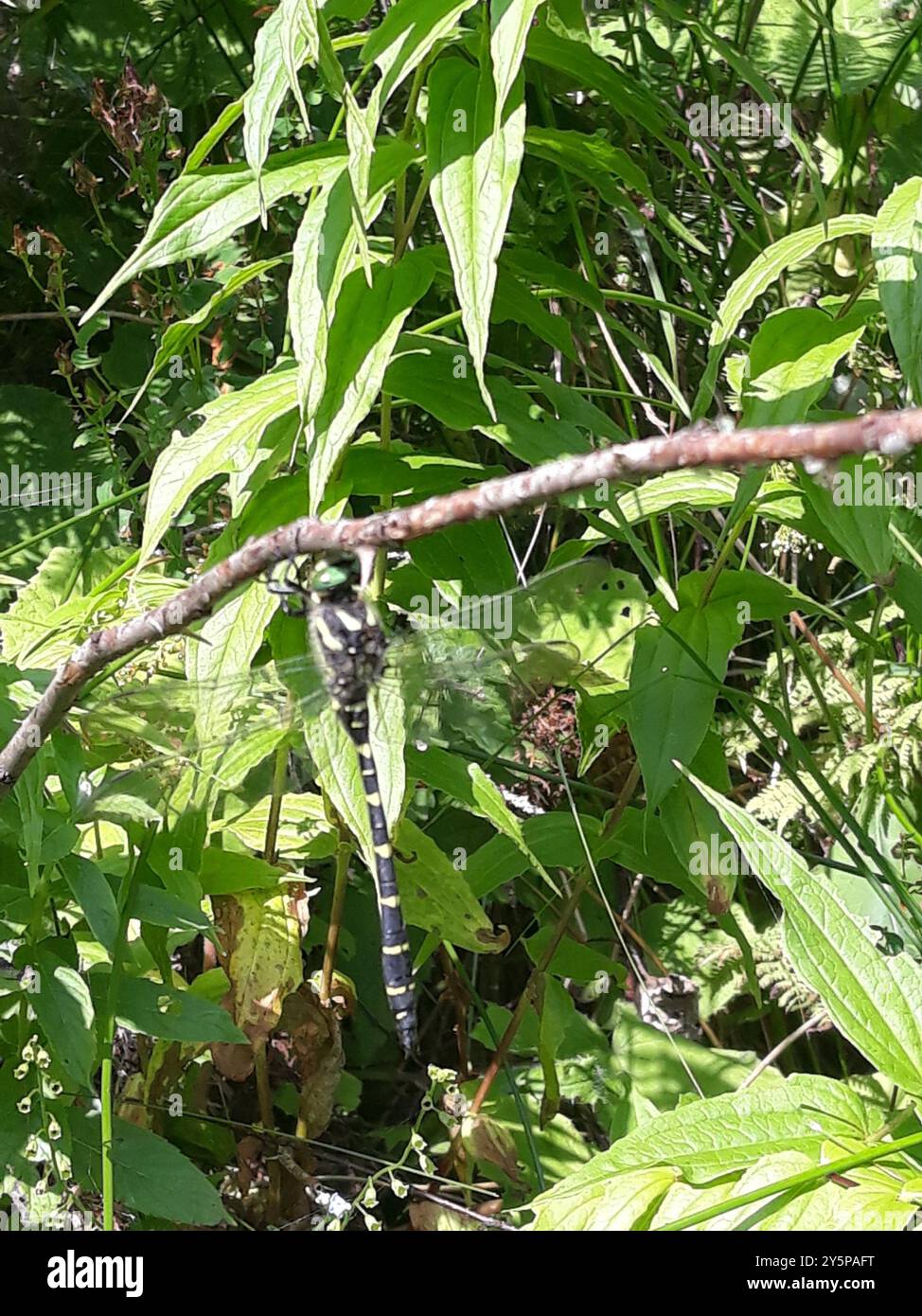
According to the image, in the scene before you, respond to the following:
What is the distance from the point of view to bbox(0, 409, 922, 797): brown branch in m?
0.51

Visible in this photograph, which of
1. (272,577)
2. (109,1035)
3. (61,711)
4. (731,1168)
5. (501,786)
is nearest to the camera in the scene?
(61,711)

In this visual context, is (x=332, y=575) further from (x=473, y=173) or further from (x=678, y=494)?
(x=678, y=494)

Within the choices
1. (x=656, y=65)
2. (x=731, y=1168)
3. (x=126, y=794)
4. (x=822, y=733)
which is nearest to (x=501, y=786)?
(x=822, y=733)

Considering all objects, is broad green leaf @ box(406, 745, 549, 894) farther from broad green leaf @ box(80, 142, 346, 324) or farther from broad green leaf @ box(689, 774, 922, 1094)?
broad green leaf @ box(80, 142, 346, 324)

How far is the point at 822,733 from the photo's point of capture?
7.06ft

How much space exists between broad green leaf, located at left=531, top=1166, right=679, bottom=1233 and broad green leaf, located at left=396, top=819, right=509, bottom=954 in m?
0.48

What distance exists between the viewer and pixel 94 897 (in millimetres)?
1222

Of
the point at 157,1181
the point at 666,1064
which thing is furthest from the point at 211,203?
the point at 666,1064

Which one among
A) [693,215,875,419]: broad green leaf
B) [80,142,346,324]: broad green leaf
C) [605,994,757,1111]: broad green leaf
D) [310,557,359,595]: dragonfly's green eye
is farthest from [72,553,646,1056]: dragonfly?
[605,994,757,1111]: broad green leaf

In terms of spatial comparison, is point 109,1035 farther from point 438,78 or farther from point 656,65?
point 656,65

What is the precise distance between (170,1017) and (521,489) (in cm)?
93

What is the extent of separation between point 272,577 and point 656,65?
1.61 m

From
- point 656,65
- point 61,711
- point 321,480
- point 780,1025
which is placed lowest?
point 780,1025

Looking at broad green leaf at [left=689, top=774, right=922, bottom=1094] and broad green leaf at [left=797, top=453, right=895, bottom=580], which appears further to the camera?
broad green leaf at [left=797, top=453, right=895, bottom=580]
